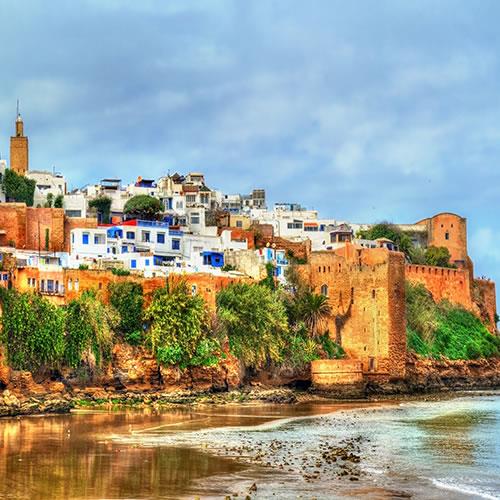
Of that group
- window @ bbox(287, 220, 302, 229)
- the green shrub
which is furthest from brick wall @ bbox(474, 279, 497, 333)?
the green shrub

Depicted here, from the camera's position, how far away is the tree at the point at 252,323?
53031 mm

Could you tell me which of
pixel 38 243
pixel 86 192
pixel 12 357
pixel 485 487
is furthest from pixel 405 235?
pixel 485 487

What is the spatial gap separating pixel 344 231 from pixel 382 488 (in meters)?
52.4

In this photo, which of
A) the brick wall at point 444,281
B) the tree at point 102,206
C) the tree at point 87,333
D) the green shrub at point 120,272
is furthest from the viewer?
the tree at point 102,206

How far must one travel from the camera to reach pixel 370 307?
59250mm

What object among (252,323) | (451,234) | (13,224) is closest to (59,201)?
(13,224)

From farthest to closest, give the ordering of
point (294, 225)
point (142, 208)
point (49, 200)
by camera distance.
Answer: point (294, 225) < point (142, 208) < point (49, 200)

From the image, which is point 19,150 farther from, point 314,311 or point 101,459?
point 101,459

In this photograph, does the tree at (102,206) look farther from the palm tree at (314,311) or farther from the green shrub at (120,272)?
the green shrub at (120,272)

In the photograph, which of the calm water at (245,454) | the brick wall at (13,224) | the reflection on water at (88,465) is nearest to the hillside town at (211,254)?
the brick wall at (13,224)

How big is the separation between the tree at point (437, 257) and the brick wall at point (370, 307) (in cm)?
1863

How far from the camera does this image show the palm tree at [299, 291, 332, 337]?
2329 inches

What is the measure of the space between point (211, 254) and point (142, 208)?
9010 mm

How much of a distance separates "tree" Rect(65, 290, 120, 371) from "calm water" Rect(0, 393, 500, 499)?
15.2 ft
